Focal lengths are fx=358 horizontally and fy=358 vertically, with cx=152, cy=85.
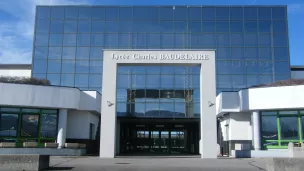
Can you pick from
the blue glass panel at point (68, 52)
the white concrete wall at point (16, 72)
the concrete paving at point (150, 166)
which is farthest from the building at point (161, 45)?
the concrete paving at point (150, 166)

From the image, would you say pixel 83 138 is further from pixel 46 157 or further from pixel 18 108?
pixel 46 157

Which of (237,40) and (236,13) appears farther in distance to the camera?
(236,13)

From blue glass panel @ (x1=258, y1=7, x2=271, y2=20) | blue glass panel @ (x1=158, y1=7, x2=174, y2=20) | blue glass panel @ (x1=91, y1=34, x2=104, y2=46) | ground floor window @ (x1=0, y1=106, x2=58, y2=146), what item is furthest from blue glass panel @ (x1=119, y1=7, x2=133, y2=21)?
ground floor window @ (x1=0, y1=106, x2=58, y2=146)

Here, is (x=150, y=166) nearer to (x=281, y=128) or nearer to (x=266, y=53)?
(x=281, y=128)

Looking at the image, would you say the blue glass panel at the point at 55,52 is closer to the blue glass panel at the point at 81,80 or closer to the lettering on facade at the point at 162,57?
the blue glass panel at the point at 81,80

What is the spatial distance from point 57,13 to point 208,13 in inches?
708

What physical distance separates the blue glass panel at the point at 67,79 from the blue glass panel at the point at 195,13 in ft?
50.6

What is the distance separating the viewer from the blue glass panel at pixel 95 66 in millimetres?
41125

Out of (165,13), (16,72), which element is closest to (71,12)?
(16,72)

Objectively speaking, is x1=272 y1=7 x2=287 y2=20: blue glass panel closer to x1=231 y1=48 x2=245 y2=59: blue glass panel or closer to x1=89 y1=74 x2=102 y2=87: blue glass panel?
x1=231 y1=48 x2=245 y2=59: blue glass panel

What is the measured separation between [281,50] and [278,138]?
650 inches

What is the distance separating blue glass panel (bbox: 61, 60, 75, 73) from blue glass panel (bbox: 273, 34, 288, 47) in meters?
23.3

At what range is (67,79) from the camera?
40.9m

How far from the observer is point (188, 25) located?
4203 cm
